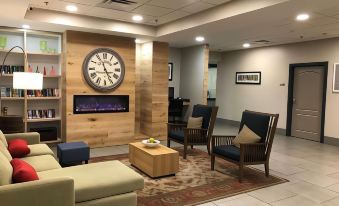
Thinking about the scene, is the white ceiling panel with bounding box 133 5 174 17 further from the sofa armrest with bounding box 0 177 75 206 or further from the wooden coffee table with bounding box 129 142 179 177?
the sofa armrest with bounding box 0 177 75 206

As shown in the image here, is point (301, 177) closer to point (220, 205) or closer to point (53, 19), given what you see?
point (220, 205)

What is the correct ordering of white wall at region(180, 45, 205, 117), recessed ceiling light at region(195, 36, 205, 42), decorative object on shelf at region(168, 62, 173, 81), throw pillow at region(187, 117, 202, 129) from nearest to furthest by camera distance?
1. throw pillow at region(187, 117, 202, 129)
2. recessed ceiling light at region(195, 36, 205, 42)
3. white wall at region(180, 45, 205, 117)
4. decorative object on shelf at region(168, 62, 173, 81)

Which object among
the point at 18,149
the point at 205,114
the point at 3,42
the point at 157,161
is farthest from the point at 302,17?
the point at 3,42

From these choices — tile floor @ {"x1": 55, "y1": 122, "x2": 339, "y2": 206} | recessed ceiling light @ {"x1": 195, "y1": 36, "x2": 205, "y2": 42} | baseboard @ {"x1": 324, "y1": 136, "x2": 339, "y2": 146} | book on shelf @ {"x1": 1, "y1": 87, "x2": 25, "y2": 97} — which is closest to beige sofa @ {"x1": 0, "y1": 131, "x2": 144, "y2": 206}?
tile floor @ {"x1": 55, "y1": 122, "x2": 339, "y2": 206}

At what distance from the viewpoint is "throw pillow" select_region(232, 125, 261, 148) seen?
13.1 feet

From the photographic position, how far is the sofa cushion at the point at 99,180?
2.49 m

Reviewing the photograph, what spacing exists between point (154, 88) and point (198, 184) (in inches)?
135

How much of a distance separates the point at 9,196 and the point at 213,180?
270 cm

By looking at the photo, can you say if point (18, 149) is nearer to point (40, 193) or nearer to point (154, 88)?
point (40, 193)

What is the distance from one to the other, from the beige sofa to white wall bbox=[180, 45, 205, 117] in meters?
4.61

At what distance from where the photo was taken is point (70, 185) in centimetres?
223

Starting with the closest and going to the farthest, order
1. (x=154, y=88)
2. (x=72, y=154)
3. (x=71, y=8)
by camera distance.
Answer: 1. (x=72, y=154)
2. (x=71, y=8)
3. (x=154, y=88)

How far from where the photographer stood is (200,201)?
3229 mm

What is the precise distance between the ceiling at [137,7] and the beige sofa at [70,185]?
2.46 m
